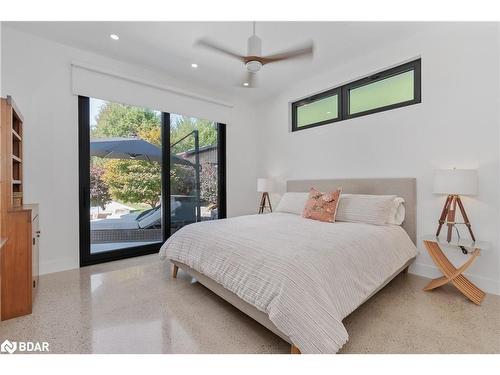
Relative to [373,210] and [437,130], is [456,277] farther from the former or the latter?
[437,130]


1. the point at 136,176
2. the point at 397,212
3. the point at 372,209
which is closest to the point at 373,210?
the point at 372,209

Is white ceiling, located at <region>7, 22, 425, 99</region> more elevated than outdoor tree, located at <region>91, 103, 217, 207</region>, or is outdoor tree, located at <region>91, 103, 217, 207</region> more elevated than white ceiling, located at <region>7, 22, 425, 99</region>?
white ceiling, located at <region>7, 22, 425, 99</region>

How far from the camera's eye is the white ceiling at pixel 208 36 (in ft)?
8.39

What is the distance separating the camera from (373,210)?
2648 millimetres

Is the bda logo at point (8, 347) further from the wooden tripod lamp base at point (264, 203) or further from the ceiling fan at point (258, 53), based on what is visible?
the wooden tripod lamp base at point (264, 203)

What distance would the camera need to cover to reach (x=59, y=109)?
2895 millimetres

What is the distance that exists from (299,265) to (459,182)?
1.80 metres

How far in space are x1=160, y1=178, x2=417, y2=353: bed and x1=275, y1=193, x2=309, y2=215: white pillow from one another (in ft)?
2.35

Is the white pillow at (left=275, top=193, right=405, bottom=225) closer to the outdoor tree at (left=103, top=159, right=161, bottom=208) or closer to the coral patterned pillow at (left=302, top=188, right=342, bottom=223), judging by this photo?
the coral patterned pillow at (left=302, top=188, right=342, bottom=223)

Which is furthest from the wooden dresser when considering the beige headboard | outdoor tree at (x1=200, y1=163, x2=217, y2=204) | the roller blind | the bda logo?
the beige headboard

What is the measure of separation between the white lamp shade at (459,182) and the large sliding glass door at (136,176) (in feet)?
11.1

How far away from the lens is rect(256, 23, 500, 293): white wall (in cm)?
230
